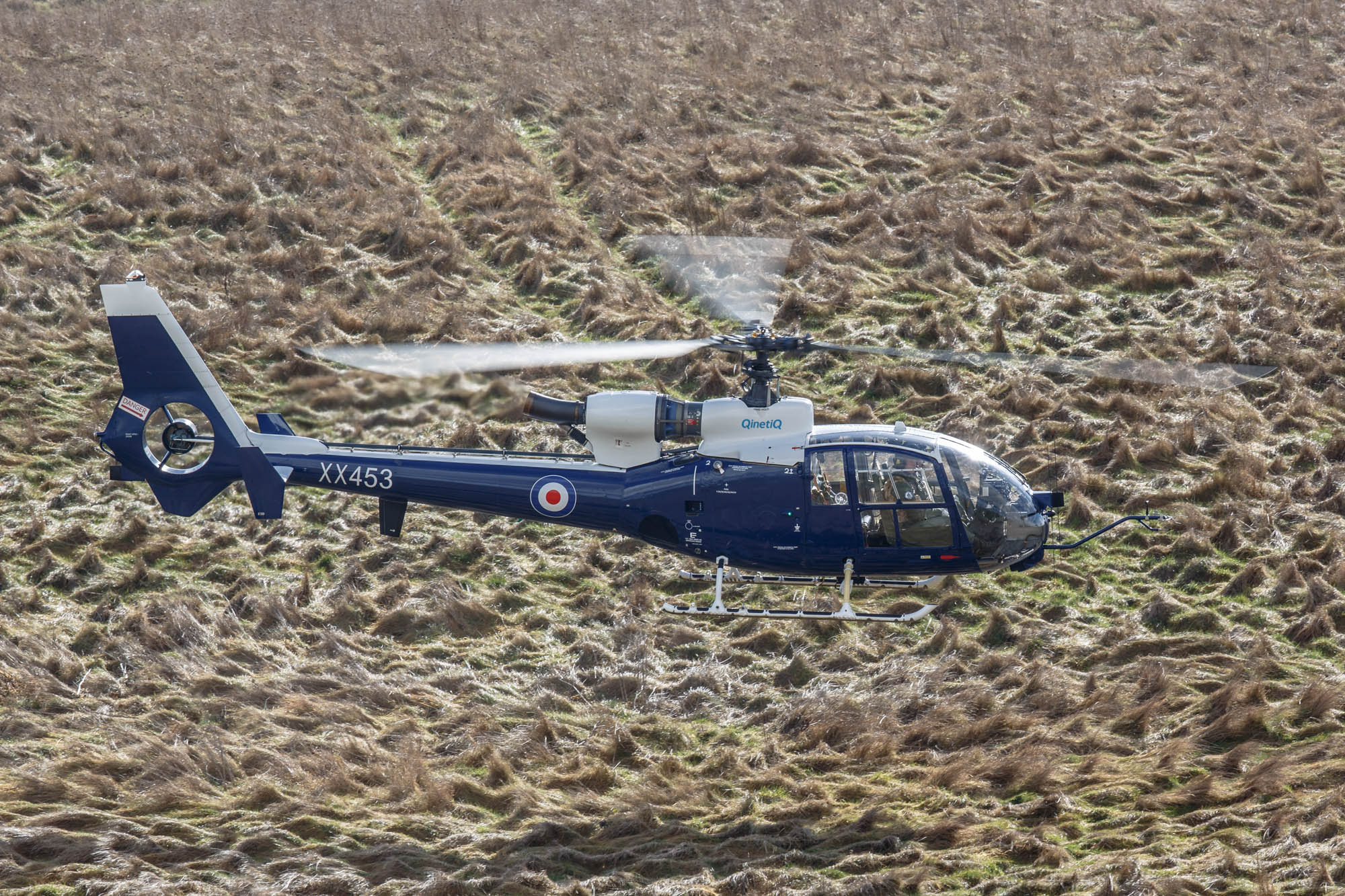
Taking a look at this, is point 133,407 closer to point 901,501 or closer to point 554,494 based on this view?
point 554,494

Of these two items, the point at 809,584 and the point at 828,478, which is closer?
the point at 828,478

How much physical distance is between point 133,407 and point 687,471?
244 inches

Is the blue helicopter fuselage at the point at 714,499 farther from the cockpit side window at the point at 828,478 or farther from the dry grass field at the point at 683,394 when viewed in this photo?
the dry grass field at the point at 683,394

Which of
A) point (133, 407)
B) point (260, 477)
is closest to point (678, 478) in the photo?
point (260, 477)

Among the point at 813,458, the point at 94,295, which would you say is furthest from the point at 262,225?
the point at 813,458

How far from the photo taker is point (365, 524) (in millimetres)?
18688

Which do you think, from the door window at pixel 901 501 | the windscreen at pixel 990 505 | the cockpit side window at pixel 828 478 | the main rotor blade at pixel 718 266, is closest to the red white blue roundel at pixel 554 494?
the cockpit side window at pixel 828 478

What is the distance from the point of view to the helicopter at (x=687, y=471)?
13.4 meters

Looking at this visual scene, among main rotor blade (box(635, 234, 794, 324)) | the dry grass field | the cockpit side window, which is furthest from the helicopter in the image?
main rotor blade (box(635, 234, 794, 324))

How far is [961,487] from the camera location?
1336 centimetres

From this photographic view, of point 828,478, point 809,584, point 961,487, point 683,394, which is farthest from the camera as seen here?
point 683,394

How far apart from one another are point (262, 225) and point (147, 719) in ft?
40.4

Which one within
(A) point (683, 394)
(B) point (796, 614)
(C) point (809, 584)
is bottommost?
(B) point (796, 614)

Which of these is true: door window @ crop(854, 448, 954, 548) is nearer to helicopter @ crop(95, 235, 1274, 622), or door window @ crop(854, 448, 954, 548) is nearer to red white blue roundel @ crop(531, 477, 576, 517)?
helicopter @ crop(95, 235, 1274, 622)
